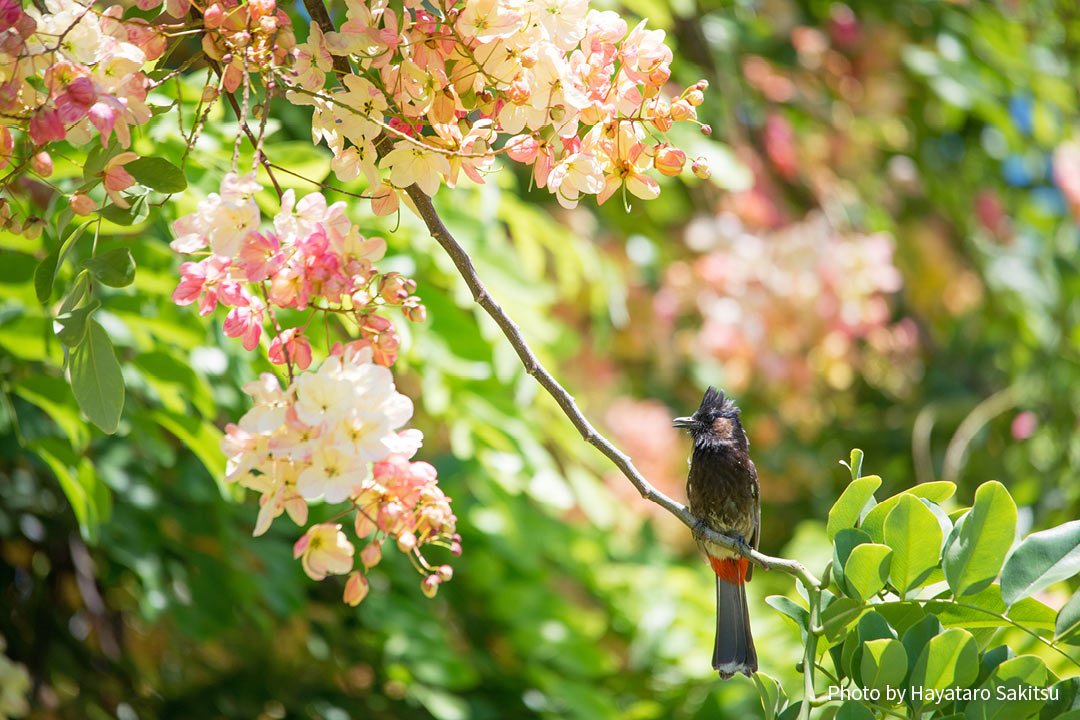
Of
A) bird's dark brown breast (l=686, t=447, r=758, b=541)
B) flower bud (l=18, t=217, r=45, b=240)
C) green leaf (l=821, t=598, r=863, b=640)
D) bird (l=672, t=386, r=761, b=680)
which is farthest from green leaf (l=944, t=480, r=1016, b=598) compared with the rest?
flower bud (l=18, t=217, r=45, b=240)

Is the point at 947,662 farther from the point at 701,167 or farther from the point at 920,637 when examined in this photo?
the point at 701,167

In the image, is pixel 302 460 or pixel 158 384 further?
pixel 158 384

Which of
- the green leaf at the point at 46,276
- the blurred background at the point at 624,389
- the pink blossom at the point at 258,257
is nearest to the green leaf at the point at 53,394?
the blurred background at the point at 624,389

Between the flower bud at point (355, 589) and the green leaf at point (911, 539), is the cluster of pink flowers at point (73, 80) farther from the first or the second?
the green leaf at point (911, 539)

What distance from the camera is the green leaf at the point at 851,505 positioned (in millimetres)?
1251

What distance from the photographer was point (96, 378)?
3.57 feet

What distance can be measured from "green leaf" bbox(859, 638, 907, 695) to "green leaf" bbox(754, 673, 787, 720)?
11 centimetres

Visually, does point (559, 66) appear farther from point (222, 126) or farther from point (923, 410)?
point (923, 410)

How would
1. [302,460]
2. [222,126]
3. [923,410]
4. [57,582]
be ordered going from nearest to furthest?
[302,460] → [222,126] → [57,582] → [923,410]

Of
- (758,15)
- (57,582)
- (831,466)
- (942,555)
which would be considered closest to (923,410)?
(831,466)

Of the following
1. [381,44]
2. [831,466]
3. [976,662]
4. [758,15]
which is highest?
[381,44]

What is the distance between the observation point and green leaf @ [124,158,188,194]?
1.14m

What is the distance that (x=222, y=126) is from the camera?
1.71 m

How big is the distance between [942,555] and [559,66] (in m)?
0.78
